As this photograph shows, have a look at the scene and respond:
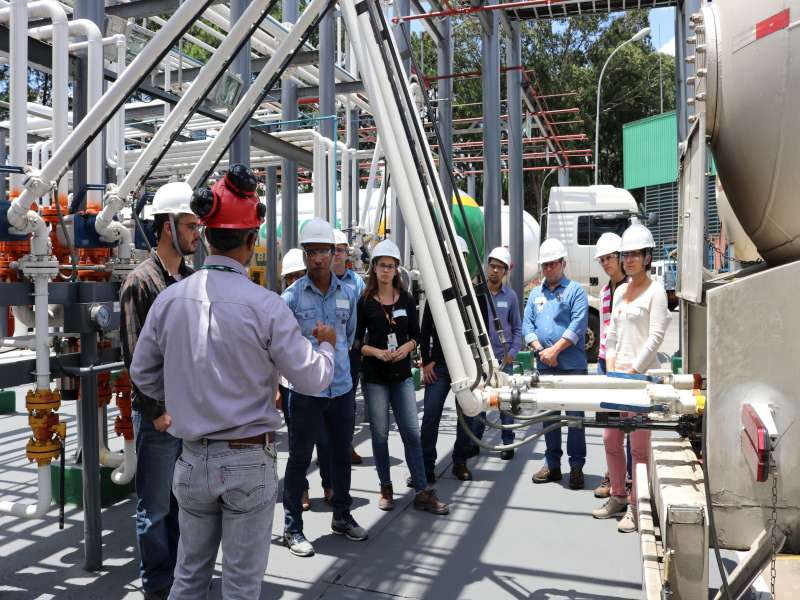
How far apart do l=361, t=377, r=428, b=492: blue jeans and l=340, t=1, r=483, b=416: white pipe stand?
6.24ft

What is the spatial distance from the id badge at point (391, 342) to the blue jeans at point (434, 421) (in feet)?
2.13

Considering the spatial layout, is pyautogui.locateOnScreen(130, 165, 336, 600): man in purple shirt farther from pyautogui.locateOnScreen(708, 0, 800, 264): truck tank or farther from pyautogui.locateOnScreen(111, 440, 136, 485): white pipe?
pyautogui.locateOnScreen(111, 440, 136, 485): white pipe

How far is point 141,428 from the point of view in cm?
346

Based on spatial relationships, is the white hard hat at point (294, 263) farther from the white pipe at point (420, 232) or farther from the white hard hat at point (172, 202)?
the white pipe at point (420, 232)

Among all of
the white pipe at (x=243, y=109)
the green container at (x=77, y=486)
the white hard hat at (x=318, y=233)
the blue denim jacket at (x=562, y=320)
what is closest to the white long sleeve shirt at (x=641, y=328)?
the blue denim jacket at (x=562, y=320)

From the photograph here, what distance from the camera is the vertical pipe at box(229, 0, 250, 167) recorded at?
17.9ft

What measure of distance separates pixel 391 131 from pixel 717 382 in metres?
1.75

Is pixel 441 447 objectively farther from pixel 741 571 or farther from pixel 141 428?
pixel 741 571

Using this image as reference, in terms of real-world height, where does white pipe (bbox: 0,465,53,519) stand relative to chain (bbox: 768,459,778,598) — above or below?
below

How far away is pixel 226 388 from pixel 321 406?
6.65 ft

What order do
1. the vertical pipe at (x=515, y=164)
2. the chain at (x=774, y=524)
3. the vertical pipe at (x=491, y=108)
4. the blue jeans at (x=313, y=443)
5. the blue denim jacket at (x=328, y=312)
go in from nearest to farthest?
the chain at (x=774, y=524)
the blue jeans at (x=313, y=443)
the blue denim jacket at (x=328, y=312)
the vertical pipe at (x=491, y=108)
the vertical pipe at (x=515, y=164)

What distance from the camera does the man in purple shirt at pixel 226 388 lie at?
241cm

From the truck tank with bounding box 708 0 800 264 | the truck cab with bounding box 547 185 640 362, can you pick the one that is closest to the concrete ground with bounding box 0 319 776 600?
the truck tank with bounding box 708 0 800 264

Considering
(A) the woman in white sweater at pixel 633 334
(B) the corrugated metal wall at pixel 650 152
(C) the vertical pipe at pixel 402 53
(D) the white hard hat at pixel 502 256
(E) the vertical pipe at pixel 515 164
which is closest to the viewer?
(A) the woman in white sweater at pixel 633 334
